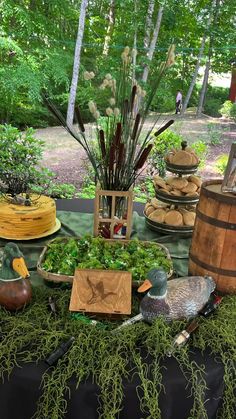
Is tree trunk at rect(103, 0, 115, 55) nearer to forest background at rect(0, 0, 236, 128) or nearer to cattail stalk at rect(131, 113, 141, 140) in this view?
forest background at rect(0, 0, 236, 128)

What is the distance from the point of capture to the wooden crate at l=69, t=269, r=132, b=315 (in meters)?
0.80

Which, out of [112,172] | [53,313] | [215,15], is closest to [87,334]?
[53,313]

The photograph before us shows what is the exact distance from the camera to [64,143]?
523cm

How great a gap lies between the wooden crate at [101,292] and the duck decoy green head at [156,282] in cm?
7

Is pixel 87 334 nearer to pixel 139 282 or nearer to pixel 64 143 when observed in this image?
pixel 139 282

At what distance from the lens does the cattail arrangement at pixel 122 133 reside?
0.99 meters

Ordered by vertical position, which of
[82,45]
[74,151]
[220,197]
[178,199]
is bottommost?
[74,151]

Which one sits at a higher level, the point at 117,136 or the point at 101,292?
the point at 117,136

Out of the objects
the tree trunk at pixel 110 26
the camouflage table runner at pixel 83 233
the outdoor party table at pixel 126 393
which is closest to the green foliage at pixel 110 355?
the outdoor party table at pixel 126 393

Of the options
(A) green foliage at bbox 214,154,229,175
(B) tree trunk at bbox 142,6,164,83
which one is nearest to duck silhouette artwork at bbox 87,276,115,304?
(A) green foliage at bbox 214,154,229,175

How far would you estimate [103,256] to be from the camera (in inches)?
40.6

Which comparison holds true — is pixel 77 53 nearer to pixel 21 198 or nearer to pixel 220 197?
pixel 21 198

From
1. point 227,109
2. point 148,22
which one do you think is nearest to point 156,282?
point 148,22

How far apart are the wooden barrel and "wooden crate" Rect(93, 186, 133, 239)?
253 mm
